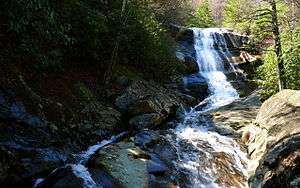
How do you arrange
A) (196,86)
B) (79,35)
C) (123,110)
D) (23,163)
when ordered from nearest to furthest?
1. (23,163)
2. (123,110)
3. (79,35)
4. (196,86)

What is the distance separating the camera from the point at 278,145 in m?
8.96

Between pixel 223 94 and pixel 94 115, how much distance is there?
1111cm

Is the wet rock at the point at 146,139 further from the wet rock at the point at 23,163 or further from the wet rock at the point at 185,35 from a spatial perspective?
the wet rock at the point at 185,35

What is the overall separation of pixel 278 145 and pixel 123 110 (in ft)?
22.5

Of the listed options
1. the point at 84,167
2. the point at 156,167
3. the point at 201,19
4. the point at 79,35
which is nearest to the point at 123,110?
the point at 79,35

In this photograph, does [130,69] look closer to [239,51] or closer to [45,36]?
[45,36]

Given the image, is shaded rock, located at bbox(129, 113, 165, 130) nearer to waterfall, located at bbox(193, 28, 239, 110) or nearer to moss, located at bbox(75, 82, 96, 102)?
moss, located at bbox(75, 82, 96, 102)

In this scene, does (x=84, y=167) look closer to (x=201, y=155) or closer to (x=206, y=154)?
(x=201, y=155)

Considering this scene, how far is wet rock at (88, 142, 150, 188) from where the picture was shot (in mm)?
9359

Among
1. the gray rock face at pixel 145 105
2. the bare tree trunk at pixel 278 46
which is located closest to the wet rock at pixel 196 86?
the gray rock face at pixel 145 105

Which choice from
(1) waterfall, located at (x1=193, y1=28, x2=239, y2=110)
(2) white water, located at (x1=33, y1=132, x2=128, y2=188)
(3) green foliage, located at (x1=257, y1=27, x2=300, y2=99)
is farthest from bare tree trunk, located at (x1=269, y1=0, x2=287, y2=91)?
(2) white water, located at (x1=33, y1=132, x2=128, y2=188)

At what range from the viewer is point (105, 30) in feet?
51.8

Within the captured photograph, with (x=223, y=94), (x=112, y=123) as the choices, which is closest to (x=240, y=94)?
(x=223, y=94)

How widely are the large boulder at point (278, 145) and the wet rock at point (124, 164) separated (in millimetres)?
2585
